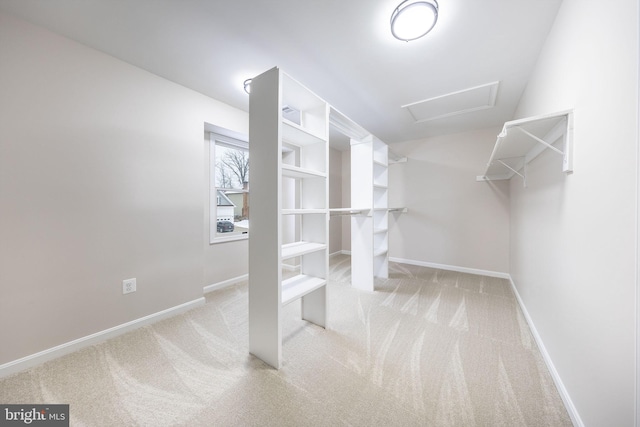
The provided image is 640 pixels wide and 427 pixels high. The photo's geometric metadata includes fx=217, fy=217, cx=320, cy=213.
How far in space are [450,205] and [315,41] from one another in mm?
3529

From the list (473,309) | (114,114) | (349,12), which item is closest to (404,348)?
(473,309)

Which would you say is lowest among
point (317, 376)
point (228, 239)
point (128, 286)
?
point (317, 376)

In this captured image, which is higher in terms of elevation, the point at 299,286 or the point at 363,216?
the point at 363,216

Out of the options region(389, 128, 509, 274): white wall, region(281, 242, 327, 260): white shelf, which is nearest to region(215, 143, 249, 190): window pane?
region(281, 242, 327, 260): white shelf

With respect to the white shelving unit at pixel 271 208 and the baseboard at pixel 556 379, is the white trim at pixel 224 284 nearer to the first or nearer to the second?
the white shelving unit at pixel 271 208

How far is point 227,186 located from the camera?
3297 mm

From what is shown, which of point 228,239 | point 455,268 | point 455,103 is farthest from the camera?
point 455,268

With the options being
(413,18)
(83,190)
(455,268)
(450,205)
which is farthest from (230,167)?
(455,268)

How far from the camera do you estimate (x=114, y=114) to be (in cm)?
196

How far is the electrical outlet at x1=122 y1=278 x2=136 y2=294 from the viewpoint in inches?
80.0

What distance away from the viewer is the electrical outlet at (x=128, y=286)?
2033 millimetres

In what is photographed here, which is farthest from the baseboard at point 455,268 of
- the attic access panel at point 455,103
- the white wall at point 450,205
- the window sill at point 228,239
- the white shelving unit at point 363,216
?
the window sill at point 228,239

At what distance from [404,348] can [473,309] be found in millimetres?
1230

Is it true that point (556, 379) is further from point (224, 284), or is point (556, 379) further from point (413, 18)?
point (224, 284)
